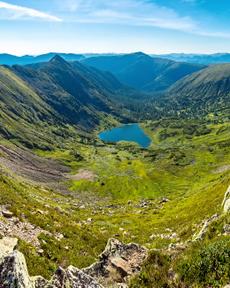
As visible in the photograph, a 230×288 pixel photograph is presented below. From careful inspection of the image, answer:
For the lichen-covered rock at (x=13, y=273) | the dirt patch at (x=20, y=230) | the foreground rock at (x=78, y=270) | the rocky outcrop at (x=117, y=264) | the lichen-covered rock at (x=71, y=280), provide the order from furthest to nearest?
the dirt patch at (x=20, y=230), the rocky outcrop at (x=117, y=264), the lichen-covered rock at (x=71, y=280), the foreground rock at (x=78, y=270), the lichen-covered rock at (x=13, y=273)

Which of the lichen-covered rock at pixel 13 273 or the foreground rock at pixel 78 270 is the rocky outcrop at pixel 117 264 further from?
the lichen-covered rock at pixel 13 273

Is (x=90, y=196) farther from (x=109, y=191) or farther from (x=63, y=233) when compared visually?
(x=63, y=233)

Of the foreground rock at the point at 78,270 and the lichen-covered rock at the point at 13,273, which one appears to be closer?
the lichen-covered rock at the point at 13,273

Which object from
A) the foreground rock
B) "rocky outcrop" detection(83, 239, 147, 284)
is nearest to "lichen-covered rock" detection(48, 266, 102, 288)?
the foreground rock

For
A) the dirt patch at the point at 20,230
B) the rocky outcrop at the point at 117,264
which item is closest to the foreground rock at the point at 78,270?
the rocky outcrop at the point at 117,264

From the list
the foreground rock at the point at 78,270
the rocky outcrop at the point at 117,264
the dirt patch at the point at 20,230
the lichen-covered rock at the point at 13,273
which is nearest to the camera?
the lichen-covered rock at the point at 13,273

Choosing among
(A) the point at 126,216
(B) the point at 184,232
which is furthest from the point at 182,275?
(A) the point at 126,216

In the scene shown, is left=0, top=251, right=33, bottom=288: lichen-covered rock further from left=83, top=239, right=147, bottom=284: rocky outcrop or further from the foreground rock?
left=83, top=239, right=147, bottom=284: rocky outcrop

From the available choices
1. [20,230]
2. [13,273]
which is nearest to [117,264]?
[13,273]

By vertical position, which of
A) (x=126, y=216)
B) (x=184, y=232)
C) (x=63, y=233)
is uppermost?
(x=63, y=233)
